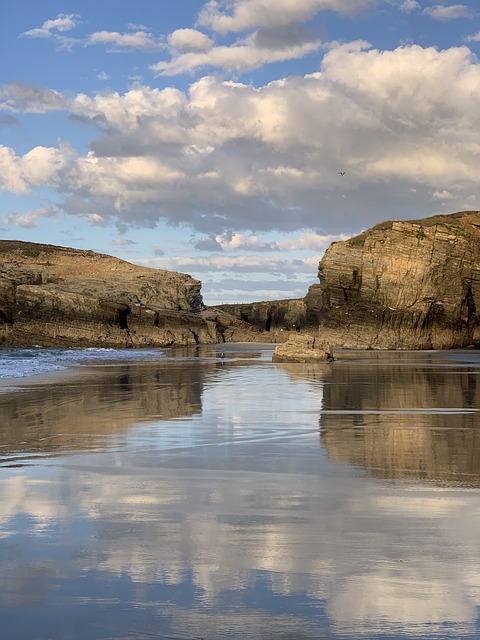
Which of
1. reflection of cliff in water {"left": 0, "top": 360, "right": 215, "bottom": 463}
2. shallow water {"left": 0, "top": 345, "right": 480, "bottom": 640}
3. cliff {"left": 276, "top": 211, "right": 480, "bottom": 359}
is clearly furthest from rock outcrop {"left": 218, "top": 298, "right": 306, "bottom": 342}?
shallow water {"left": 0, "top": 345, "right": 480, "bottom": 640}

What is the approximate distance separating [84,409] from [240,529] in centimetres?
974

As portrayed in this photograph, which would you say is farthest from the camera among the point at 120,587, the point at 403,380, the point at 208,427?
the point at 403,380

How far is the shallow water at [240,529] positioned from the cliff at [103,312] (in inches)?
2122

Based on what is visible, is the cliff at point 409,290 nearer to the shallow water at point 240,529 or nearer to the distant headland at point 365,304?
the distant headland at point 365,304

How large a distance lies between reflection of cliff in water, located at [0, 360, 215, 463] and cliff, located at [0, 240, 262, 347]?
41.6m

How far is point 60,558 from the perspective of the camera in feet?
15.5

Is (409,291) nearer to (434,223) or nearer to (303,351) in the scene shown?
(434,223)

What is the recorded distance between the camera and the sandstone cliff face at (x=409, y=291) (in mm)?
63250

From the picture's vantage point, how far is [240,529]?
5.53 meters

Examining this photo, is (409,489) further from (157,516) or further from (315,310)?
(315,310)

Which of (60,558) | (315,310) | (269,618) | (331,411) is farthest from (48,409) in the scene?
(315,310)

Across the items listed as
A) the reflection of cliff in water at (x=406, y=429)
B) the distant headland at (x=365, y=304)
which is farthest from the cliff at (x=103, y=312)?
the reflection of cliff in water at (x=406, y=429)

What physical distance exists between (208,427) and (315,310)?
67.2 meters

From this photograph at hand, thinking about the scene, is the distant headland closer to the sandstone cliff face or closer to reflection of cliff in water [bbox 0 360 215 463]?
the sandstone cliff face
